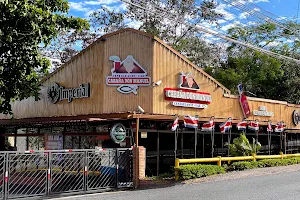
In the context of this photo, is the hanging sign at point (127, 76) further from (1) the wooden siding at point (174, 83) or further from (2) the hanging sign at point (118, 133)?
(2) the hanging sign at point (118, 133)

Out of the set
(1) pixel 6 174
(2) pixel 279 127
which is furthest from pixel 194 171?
(2) pixel 279 127

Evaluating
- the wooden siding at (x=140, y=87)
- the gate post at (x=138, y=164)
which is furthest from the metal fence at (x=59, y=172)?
the wooden siding at (x=140, y=87)

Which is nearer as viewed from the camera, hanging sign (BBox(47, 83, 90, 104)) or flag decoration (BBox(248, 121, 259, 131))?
hanging sign (BBox(47, 83, 90, 104))

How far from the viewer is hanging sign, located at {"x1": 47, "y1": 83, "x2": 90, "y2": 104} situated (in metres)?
18.5

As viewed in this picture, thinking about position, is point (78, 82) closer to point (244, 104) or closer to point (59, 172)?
point (59, 172)

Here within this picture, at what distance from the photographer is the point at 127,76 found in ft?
56.0

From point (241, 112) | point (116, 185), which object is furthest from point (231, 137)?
point (116, 185)

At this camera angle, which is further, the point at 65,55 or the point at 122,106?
the point at 65,55

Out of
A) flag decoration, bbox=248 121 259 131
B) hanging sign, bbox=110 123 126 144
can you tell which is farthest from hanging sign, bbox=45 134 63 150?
flag decoration, bbox=248 121 259 131

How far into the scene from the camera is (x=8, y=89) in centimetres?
1189

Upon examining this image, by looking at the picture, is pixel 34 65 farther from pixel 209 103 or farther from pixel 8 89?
pixel 209 103

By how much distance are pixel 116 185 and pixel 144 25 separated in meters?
20.1

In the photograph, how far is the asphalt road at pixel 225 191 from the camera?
11.2 meters

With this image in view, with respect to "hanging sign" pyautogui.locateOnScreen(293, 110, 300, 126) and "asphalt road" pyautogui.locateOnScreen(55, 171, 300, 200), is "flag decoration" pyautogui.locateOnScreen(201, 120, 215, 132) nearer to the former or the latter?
"asphalt road" pyautogui.locateOnScreen(55, 171, 300, 200)
